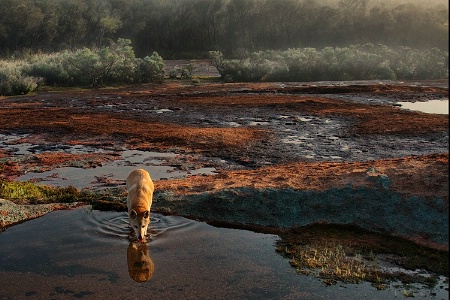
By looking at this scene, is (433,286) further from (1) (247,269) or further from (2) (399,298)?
(1) (247,269)

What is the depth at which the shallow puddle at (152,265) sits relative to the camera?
8.22 m

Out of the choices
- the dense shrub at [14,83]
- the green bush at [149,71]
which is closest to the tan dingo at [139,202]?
the dense shrub at [14,83]

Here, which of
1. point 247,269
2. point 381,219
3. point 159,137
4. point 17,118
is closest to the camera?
point 247,269

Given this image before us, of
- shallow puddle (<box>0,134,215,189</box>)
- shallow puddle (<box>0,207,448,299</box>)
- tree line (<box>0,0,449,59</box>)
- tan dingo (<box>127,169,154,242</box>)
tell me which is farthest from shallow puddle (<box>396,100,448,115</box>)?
tree line (<box>0,0,449,59</box>)

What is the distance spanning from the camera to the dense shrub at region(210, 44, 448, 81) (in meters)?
52.3

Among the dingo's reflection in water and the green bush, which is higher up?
the green bush

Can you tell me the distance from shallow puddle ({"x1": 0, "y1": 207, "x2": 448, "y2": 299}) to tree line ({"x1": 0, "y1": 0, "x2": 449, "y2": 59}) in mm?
67865

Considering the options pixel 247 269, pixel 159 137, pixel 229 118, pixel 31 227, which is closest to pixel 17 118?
pixel 159 137

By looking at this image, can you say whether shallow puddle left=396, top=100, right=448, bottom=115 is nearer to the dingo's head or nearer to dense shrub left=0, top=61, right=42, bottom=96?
the dingo's head

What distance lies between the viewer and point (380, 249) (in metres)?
9.72

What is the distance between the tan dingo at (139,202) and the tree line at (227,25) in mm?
67025

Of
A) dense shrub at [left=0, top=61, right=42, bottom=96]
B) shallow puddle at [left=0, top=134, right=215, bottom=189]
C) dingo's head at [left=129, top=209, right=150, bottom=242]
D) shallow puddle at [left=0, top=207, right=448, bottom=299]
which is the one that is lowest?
shallow puddle at [left=0, top=207, right=448, bottom=299]

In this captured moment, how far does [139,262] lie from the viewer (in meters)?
9.28

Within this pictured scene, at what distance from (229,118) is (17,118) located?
1289cm
